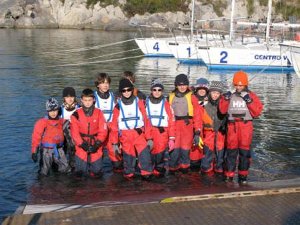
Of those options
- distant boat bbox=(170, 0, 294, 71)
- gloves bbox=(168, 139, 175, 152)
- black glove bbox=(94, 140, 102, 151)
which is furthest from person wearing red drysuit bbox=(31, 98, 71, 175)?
distant boat bbox=(170, 0, 294, 71)

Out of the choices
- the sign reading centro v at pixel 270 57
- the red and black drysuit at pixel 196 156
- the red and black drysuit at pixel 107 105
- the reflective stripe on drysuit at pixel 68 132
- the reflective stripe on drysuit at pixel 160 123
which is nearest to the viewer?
the reflective stripe on drysuit at pixel 160 123

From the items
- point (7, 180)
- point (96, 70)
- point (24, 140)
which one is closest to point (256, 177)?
point (7, 180)

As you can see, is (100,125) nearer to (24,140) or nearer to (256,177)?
(256,177)

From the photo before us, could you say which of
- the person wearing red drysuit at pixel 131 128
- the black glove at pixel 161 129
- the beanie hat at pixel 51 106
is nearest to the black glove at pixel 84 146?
the person wearing red drysuit at pixel 131 128

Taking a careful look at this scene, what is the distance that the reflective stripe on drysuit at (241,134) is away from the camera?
313 inches

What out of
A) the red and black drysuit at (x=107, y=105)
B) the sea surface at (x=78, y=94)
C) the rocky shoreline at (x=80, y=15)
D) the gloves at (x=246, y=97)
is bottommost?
the sea surface at (x=78, y=94)

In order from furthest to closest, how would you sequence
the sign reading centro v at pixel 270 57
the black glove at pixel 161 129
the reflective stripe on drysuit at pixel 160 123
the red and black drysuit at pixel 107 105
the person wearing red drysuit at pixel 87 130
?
the sign reading centro v at pixel 270 57 < the red and black drysuit at pixel 107 105 < the black glove at pixel 161 129 < the reflective stripe on drysuit at pixel 160 123 < the person wearing red drysuit at pixel 87 130

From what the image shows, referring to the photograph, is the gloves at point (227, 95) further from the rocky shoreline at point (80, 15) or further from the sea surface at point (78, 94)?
the rocky shoreline at point (80, 15)

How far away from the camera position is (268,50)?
97.9ft

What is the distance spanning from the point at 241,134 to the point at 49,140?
3248 mm

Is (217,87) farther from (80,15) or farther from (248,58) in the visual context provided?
(80,15)

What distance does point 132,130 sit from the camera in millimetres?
8250

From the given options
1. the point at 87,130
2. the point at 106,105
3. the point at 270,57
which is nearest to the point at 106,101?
the point at 106,105

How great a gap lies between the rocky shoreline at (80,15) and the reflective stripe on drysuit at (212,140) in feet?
201
